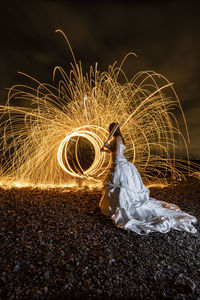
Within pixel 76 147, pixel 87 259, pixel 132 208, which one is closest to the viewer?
pixel 87 259

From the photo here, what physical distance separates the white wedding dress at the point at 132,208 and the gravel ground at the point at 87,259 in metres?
0.19

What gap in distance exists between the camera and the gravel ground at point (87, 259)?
197 cm

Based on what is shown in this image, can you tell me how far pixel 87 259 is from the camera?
2.47m

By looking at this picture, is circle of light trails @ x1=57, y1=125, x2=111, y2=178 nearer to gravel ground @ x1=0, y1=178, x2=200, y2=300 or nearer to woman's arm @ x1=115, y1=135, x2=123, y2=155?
woman's arm @ x1=115, y1=135, x2=123, y2=155

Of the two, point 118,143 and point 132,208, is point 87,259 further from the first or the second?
point 118,143

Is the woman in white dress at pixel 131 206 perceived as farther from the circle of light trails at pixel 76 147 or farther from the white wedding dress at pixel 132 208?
the circle of light trails at pixel 76 147

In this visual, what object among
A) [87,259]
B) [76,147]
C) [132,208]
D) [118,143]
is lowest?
[87,259]

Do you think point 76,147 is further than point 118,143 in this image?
Yes

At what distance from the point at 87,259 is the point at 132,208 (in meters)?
1.69

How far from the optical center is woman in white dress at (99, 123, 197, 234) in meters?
3.48

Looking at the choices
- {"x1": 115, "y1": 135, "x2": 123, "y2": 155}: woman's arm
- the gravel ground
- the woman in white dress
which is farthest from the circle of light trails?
the gravel ground

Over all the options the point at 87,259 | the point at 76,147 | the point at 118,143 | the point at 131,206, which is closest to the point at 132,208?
the point at 131,206

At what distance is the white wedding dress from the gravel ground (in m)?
0.19

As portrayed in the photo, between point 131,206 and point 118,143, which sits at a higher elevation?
point 118,143
